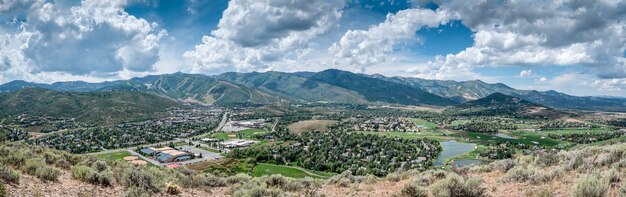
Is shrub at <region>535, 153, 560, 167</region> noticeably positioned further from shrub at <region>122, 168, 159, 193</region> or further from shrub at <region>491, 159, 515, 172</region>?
shrub at <region>122, 168, 159, 193</region>

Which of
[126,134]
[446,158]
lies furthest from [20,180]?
[126,134]

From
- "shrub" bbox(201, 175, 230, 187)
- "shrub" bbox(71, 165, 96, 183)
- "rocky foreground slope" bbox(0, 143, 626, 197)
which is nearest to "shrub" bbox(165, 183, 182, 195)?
"rocky foreground slope" bbox(0, 143, 626, 197)

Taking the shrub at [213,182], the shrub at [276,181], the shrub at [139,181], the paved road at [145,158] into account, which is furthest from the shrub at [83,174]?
the paved road at [145,158]

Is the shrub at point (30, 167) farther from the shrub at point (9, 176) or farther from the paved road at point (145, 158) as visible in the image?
the paved road at point (145, 158)

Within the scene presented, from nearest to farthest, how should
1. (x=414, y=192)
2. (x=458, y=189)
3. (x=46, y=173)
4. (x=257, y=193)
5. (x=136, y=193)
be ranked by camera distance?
1. (x=136, y=193)
2. (x=46, y=173)
3. (x=458, y=189)
4. (x=414, y=192)
5. (x=257, y=193)

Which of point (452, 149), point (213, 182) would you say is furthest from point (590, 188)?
Answer: point (452, 149)

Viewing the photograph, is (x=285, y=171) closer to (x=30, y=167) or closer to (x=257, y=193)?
(x=257, y=193)
